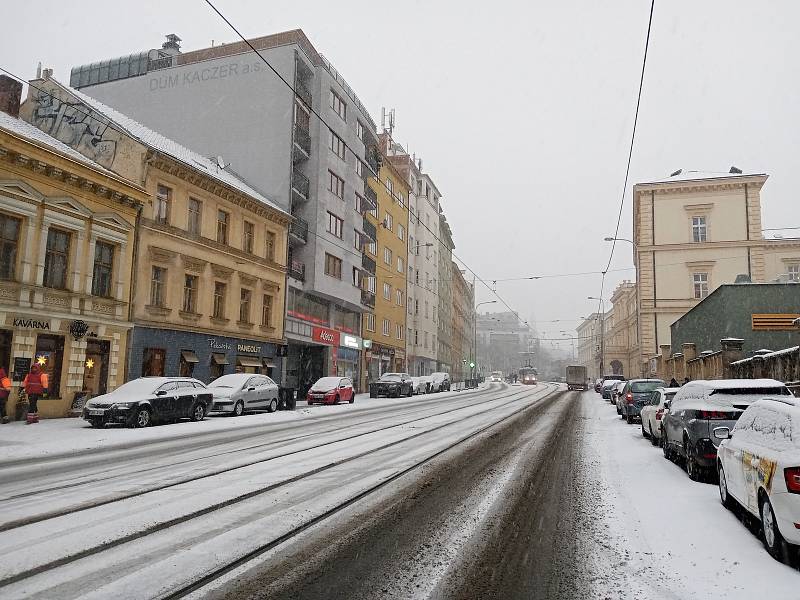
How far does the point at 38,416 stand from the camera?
19.7 metres

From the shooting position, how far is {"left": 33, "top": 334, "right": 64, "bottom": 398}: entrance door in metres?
20.1

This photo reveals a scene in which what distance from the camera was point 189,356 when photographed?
27.1 m

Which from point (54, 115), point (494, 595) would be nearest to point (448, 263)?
point (54, 115)

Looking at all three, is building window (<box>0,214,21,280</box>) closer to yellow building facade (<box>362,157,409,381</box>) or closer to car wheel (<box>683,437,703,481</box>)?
car wheel (<box>683,437,703,481</box>)

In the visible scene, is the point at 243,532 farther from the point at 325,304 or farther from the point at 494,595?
the point at 325,304

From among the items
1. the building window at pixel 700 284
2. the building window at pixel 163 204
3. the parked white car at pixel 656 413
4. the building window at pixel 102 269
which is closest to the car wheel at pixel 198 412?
the building window at pixel 102 269

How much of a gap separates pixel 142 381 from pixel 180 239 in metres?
9.43

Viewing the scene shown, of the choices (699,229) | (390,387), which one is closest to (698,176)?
(699,229)

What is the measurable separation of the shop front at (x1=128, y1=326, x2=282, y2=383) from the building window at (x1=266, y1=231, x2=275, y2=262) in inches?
188

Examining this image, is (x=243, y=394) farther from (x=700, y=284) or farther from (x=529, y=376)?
(x=529, y=376)

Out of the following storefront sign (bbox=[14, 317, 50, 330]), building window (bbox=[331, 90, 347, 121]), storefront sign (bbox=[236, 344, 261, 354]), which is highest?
building window (bbox=[331, 90, 347, 121])

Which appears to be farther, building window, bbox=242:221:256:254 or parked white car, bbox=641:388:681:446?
building window, bbox=242:221:256:254

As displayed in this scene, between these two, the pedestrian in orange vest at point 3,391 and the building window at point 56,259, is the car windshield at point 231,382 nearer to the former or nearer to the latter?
the building window at point 56,259

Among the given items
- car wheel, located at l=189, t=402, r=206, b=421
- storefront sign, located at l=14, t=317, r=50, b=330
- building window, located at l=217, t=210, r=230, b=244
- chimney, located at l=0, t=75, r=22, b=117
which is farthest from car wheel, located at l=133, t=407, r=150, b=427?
chimney, located at l=0, t=75, r=22, b=117
